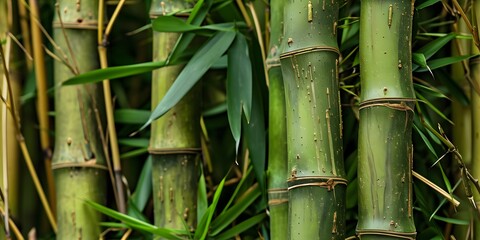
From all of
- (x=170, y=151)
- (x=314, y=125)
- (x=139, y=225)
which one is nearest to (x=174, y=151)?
(x=170, y=151)

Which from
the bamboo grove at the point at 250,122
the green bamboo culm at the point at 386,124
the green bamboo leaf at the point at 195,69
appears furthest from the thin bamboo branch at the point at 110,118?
the green bamboo culm at the point at 386,124

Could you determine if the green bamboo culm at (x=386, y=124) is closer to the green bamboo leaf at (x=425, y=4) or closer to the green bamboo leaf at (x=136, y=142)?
the green bamboo leaf at (x=425, y=4)

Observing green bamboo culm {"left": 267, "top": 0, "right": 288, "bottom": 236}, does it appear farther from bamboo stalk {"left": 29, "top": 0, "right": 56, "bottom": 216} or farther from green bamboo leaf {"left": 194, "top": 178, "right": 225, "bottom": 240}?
bamboo stalk {"left": 29, "top": 0, "right": 56, "bottom": 216}

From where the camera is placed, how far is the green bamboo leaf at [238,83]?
3.16 ft

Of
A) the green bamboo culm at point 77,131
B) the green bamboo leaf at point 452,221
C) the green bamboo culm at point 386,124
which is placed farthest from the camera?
the green bamboo culm at point 77,131

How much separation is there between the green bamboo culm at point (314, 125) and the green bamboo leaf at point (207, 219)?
119 millimetres

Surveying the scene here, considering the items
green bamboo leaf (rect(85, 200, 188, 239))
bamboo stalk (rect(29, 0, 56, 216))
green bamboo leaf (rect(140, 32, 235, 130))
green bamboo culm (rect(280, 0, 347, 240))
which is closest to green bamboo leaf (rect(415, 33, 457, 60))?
green bamboo culm (rect(280, 0, 347, 240))

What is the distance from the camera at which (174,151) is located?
1.01 metres

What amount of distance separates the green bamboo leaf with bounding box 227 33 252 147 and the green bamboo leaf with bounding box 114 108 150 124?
0.62 feet

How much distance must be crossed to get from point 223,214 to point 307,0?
1.02 ft

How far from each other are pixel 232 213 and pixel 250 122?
0.13 meters

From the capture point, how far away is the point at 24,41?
1.20 m

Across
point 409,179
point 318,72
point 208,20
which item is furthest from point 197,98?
point 409,179

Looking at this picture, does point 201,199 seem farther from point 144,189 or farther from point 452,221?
point 452,221
